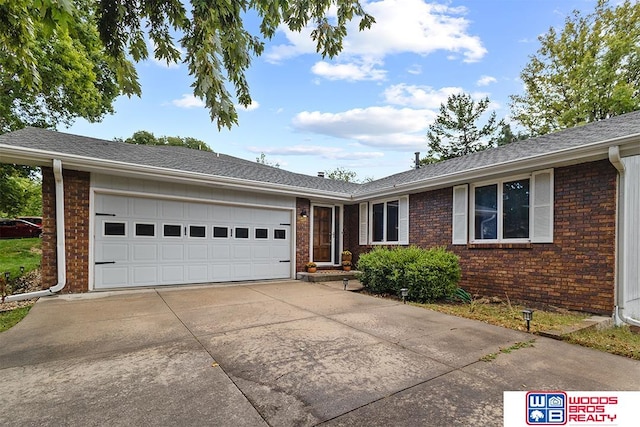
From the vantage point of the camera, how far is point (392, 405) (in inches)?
86.7

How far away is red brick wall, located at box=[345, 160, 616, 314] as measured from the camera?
4887 mm

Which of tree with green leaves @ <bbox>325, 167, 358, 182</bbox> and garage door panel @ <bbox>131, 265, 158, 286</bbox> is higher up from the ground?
tree with green leaves @ <bbox>325, 167, 358, 182</bbox>

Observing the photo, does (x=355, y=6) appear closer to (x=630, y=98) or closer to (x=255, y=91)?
(x=255, y=91)

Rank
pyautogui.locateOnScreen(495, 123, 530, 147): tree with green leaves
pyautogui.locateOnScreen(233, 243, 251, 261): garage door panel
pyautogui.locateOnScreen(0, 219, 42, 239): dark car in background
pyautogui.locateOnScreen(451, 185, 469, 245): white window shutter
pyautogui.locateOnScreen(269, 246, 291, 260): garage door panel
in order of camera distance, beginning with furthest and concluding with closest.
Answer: pyautogui.locateOnScreen(495, 123, 530, 147): tree with green leaves, pyautogui.locateOnScreen(0, 219, 42, 239): dark car in background, pyautogui.locateOnScreen(269, 246, 291, 260): garage door panel, pyautogui.locateOnScreen(233, 243, 251, 261): garage door panel, pyautogui.locateOnScreen(451, 185, 469, 245): white window shutter

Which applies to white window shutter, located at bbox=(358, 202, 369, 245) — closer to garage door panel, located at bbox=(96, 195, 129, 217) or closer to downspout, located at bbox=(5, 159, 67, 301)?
garage door panel, located at bbox=(96, 195, 129, 217)

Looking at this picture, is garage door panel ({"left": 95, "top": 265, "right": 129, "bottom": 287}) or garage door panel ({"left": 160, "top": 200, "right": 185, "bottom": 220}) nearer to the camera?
garage door panel ({"left": 95, "top": 265, "right": 129, "bottom": 287})

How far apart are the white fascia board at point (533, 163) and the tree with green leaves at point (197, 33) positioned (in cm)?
410

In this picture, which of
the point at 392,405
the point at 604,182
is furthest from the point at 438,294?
the point at 392,405

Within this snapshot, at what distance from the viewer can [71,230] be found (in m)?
6.20

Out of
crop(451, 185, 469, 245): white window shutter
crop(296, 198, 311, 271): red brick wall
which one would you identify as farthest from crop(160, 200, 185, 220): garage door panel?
crop(451, 185, 469, 245): white window shutter

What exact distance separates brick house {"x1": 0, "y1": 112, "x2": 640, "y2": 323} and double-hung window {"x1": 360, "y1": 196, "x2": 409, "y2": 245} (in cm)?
4

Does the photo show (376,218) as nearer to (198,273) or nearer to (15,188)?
(198,273)

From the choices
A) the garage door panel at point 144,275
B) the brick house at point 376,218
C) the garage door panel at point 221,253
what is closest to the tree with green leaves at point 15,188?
the brick house at point 376,218

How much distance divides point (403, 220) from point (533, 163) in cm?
357
